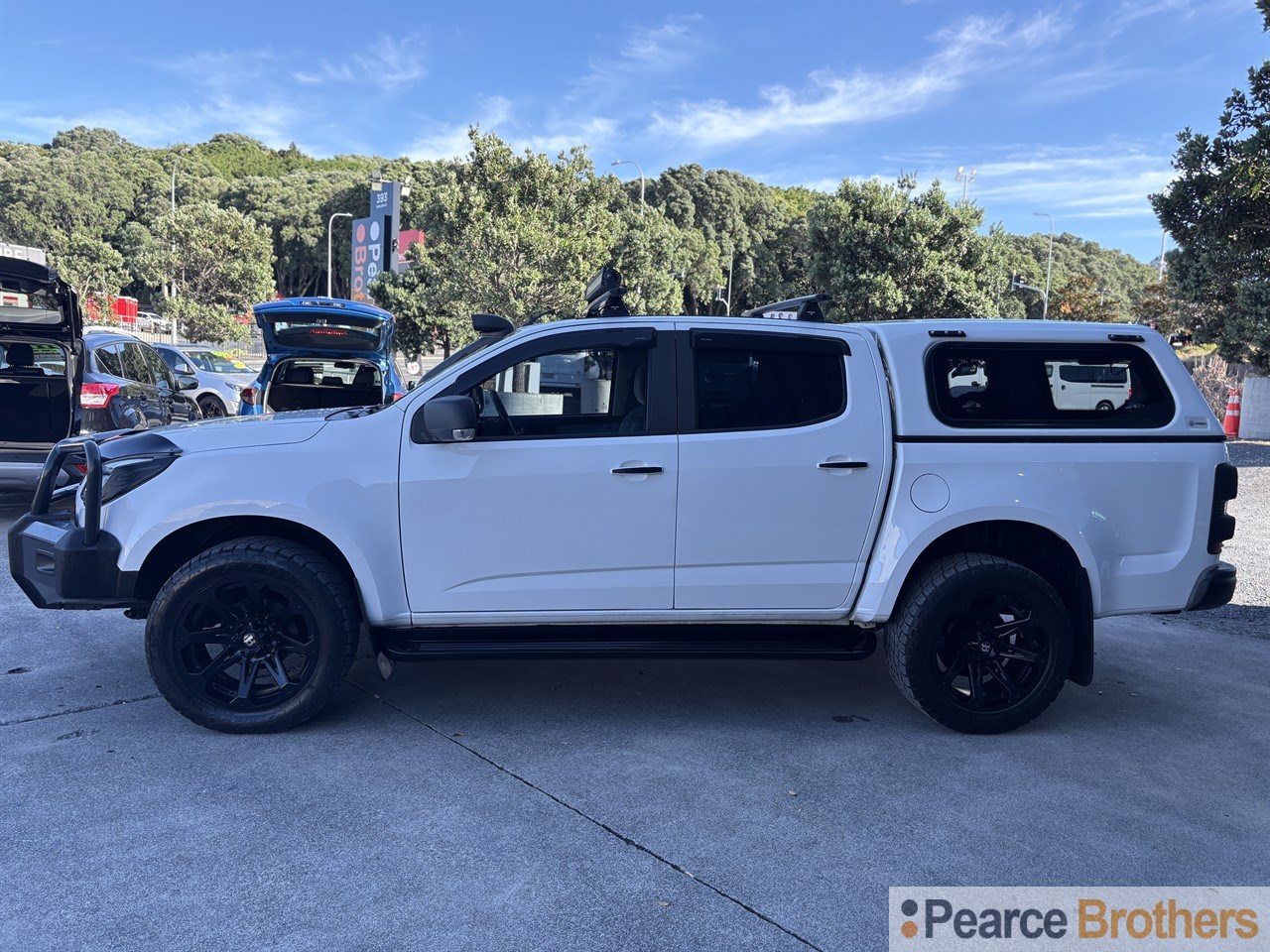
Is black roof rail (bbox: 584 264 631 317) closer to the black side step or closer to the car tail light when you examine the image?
the black side step

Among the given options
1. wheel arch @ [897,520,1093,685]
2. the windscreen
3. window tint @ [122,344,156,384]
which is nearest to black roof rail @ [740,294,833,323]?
wheel arch @ [897,520,1093,685]

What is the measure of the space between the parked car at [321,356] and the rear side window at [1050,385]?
6.72m

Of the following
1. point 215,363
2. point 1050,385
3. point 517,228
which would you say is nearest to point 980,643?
point 1050,385

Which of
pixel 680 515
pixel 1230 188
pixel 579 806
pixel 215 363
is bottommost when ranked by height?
pixel 579 806

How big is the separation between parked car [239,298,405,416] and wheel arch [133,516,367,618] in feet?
17.5

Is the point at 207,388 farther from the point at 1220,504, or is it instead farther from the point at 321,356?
the point at 1220,504

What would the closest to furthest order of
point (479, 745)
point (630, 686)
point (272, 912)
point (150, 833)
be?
point (272, 912), point (150, 833), point (479, 745), point (630, 686)

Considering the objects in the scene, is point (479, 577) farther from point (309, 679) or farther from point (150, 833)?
point (150, 833)

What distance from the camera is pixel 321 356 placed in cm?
990

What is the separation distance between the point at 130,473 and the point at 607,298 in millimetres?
2305

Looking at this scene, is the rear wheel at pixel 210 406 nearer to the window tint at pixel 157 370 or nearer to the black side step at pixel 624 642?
the window tint at pixel 157 370

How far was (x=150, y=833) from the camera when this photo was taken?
3.11 meters

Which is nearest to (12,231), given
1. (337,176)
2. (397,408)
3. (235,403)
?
(337,176)

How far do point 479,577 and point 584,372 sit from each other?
1032 mm
